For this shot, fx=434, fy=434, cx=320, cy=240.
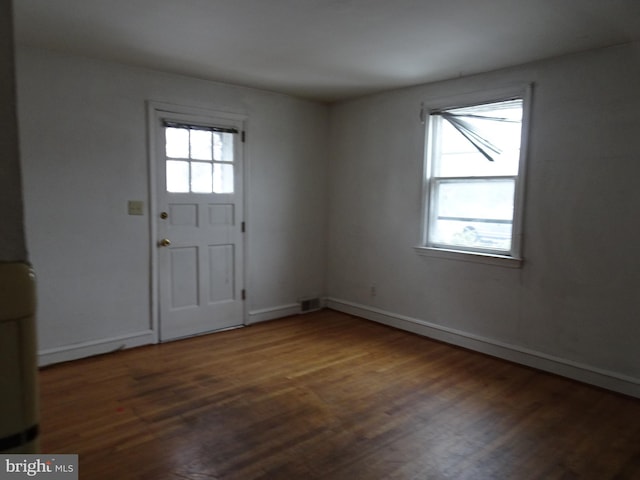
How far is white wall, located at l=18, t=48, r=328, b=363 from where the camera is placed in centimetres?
329

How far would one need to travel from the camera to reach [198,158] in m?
4.12

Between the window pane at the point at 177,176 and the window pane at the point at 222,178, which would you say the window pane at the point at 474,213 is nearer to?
the window pane at the point at 222,178

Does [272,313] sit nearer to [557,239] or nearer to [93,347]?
[93,347]

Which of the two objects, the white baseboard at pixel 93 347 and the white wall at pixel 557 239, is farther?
the white baseboard at pixel 93 347

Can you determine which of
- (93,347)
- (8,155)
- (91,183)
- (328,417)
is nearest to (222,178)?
(91,183)

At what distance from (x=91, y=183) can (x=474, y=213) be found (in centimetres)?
326

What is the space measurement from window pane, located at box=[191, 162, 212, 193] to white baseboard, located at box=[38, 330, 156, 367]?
4.57 ft

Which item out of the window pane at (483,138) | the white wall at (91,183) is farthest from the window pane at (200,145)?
the window pane at (483,138)

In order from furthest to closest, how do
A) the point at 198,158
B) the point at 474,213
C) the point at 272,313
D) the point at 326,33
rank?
the point at 272,313, the point at 198,158, the point at 474,213, the point at 326,33

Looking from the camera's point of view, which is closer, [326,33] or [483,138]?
[326,33]

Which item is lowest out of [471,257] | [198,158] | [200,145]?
[471,257]

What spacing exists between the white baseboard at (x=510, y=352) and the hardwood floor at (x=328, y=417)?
9 cm

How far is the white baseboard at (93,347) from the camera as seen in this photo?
3.42m

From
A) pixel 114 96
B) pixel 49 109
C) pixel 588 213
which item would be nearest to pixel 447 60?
pixel 588 213
